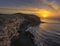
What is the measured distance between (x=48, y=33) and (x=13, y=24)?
0.31m

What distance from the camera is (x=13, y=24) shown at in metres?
1.08

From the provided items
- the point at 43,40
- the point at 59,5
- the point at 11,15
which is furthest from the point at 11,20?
the point at 59,5

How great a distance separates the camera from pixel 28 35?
1.08 metres

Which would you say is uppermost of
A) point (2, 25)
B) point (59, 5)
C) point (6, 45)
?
point (59, 5)

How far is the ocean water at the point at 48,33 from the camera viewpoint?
1.05 metres

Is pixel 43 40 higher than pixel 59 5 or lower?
lower

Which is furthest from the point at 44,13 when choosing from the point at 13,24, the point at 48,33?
the point at 13,24

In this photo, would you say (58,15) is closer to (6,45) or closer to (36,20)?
(36,20)

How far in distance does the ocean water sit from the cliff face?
74mm

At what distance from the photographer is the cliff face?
1059mm

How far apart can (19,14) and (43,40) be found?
1.02 feet

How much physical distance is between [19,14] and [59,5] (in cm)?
36

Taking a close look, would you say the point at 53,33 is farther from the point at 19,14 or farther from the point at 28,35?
the point at 19,14

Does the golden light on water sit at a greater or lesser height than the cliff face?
greater
